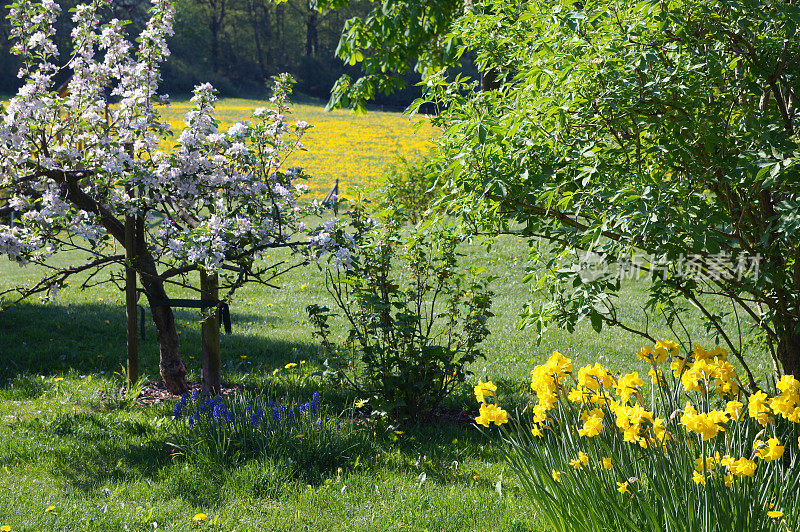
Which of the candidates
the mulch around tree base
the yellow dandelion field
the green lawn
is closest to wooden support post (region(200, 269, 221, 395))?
the mulch around tree base

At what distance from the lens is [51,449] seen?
166 inches

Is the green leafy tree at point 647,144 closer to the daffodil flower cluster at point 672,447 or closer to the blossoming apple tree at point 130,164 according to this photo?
the daffodil flower cluster at point 672,447

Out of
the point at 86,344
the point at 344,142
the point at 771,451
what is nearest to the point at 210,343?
the point at 86,344

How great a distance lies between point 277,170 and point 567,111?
106 inches

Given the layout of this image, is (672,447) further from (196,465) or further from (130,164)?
(130,164)

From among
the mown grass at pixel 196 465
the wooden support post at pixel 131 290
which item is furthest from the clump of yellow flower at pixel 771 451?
the wooden support post at pixel 131 290

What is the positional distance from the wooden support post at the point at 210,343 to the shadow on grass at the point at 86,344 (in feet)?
3.73

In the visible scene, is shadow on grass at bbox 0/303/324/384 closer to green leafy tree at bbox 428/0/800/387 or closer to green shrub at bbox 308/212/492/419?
green shrub at bbox 308/212/492/419

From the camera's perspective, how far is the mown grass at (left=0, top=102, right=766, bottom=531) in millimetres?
3359

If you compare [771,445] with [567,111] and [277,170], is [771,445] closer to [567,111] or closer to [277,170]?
[567,111]

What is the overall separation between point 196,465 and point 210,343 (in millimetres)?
1179

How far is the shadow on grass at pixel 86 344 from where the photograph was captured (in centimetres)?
606

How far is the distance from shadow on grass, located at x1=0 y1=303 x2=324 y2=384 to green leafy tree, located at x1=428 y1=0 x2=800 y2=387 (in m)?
3.95

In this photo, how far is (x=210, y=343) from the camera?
484cm
